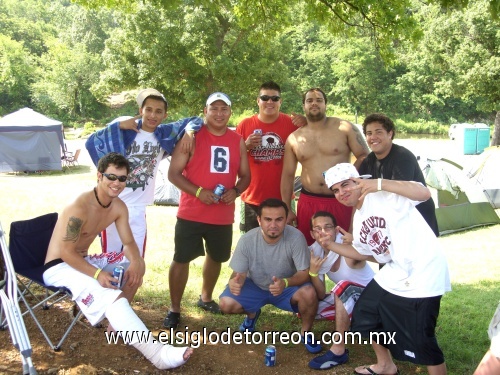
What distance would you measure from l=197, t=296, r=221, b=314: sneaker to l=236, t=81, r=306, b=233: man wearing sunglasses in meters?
1.02

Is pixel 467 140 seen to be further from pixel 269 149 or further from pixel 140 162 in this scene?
pixel 140 162

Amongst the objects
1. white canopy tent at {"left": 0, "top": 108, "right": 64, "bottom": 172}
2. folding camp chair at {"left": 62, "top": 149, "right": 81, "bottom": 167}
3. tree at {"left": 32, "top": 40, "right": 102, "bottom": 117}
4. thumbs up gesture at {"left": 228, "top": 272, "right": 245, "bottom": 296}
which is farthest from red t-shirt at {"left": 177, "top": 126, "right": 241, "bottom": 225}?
tree at {"left": 32, "top": 40, "right": 102, "bottom": 117}

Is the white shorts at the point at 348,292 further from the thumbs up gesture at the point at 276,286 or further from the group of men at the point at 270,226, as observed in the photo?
the thumbs up gesture at the point at 276,286

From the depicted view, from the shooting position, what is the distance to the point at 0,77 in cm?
4356

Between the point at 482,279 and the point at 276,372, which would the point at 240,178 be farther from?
the point at 482,279

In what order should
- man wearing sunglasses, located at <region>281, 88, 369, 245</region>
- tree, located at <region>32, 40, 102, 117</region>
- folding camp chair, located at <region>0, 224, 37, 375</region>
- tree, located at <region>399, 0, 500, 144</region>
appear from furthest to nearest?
tree, located at <region>32, 40, 102, 117</region>, tree, located at <region>399, 0, 500, 144</region>, man wearing sunglasses, located at <region>281, 88, 369, 245</region>, folding camp chair, located at <region>0, 224, 37, 375</region>

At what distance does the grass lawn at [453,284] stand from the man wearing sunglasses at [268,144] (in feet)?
3.91

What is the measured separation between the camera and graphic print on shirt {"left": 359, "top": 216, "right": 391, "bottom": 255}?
3080mm

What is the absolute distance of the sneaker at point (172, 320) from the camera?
13.7 ft

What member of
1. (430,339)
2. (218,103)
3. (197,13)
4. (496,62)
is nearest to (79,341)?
(218,103)

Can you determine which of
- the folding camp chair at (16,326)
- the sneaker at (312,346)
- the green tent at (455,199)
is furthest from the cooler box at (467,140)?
the folding camp chair at (16,326)

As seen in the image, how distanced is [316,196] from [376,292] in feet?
4.24

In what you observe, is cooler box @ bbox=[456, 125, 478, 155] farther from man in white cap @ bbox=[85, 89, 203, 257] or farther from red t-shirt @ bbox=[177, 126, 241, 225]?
man in white cap @ bbox=[85, 89, 203, 257]

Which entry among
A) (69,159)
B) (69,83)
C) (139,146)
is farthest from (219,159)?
(69,83)
